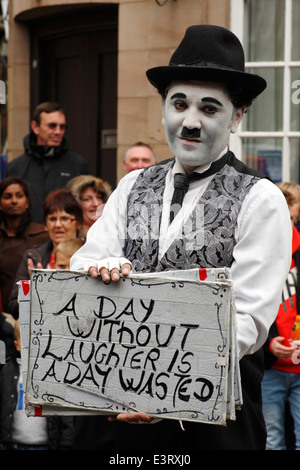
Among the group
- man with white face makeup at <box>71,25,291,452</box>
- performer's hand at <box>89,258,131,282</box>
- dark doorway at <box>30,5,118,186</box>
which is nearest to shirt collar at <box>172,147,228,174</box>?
man with white face makeup at <box>71,25,291,452</box>

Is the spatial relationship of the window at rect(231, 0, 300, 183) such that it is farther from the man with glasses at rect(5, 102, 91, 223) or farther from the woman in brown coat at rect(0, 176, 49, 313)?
the woman in brown coat at rect(0, 176, 49, 313)

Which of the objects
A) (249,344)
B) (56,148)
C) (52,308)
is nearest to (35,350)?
(52,308)

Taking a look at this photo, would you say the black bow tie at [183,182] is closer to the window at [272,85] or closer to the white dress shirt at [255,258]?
the white dress shirt at [255,258]

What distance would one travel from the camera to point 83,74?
26.6 feet

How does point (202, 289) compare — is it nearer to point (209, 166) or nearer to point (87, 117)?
point (209, 166)

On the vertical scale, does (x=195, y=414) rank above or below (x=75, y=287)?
below

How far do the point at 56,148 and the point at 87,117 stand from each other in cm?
153

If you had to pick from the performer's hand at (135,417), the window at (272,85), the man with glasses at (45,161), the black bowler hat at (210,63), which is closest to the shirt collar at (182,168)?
the black bowler hat at (210,63)

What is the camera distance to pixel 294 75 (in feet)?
22.9

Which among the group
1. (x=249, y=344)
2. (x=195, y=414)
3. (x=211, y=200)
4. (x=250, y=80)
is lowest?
(x=195, y=414)

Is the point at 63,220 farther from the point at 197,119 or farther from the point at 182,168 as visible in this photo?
the point at 197,119

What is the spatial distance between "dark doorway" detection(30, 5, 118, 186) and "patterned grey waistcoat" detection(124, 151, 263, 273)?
14.4ft

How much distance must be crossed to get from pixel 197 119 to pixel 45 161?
353 centimetres

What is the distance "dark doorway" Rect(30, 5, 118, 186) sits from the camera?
791 cm
